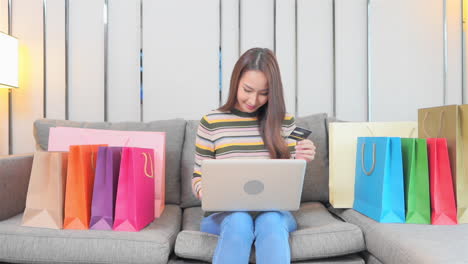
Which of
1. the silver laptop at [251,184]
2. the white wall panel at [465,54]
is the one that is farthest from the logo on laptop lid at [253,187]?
the white wall panel at [465,54]

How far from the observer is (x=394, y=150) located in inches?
58.4

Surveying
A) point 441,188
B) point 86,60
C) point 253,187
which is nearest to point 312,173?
point 441,188

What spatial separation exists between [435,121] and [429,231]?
50 cm

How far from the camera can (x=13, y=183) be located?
5.32 ft

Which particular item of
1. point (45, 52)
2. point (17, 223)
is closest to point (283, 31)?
point (45, 52)

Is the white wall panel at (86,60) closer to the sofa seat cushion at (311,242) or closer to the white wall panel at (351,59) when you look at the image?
the sofa seat cushion at (311,242)

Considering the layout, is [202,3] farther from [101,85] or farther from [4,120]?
[4,120]

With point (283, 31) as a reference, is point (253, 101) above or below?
below

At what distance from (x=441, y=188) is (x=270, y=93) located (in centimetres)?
77

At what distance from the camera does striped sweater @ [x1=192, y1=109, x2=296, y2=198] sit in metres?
1.61

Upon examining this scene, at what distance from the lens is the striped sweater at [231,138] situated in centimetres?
161

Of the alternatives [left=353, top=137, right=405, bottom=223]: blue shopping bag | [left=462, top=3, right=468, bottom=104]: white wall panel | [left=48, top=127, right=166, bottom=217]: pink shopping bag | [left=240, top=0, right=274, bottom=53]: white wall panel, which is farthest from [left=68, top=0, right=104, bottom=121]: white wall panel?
[left=462, top=3, right=468, bottom=104]: white wall panel

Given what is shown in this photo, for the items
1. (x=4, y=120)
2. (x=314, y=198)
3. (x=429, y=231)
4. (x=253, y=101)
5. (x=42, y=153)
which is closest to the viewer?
(x=429, y=231)

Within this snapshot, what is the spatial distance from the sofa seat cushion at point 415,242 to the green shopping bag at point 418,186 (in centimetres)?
5
